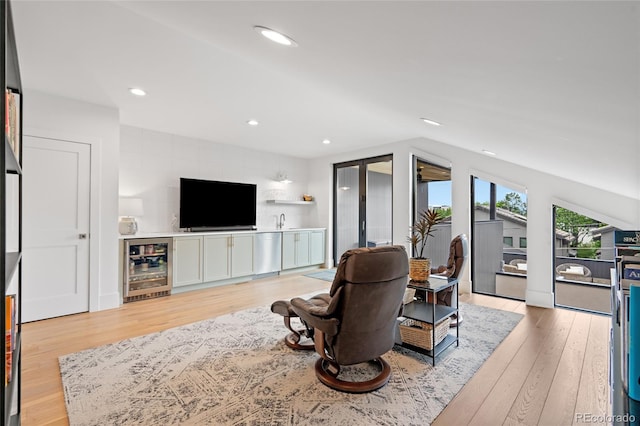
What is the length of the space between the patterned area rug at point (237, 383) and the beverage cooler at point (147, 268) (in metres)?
1.57

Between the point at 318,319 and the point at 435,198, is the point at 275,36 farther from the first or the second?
the point at 435,198

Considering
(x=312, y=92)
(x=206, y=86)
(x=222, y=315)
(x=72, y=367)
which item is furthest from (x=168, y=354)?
(x=312, y=92)

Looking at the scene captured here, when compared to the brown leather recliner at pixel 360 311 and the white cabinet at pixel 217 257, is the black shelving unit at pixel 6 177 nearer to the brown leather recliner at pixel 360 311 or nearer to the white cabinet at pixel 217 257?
the brown leather recliner at pixel 360 311

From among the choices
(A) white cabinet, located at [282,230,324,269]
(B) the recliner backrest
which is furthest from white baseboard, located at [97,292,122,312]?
(B) the recliner backrest

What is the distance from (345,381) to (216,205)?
4174 mm

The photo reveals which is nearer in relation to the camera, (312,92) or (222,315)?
(312,92)

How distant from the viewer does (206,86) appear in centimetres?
324

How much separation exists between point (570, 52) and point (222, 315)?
3844 millimetres

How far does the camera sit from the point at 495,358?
2602 mm

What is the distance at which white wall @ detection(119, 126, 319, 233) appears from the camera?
15.9 feet

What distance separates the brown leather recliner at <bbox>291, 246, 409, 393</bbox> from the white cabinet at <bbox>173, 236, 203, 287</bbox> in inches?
127

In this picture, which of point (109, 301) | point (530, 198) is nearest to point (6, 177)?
point (109, 301)

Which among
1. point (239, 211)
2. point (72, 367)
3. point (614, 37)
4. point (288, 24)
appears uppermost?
point (288, 24)

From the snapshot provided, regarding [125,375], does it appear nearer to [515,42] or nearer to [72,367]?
[72,367]
